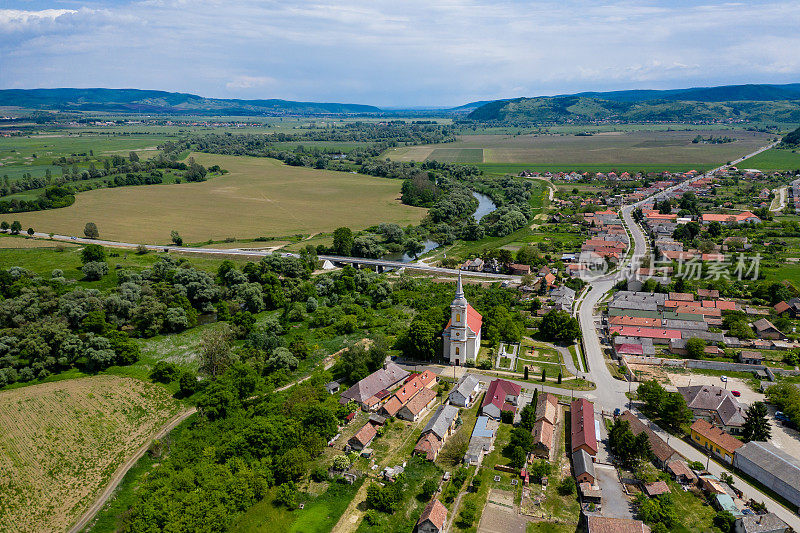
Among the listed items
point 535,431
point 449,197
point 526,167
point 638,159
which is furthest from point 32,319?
point 638,159

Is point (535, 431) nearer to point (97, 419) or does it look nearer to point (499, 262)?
point (97, 419)

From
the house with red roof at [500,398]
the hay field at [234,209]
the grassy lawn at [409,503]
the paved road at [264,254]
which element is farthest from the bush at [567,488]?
the hay field at [234,209]

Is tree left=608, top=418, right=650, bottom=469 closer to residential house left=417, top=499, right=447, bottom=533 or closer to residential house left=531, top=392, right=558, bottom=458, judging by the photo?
residential house left=531, top=392, right=558, bottom=458

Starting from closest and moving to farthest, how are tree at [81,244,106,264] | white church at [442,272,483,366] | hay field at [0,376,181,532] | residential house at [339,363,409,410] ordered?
hay field at [0,376,181,532] → residential house at [339,363,409,410] → white church at [442,272,483,366] → tree at [81,244,106,264]

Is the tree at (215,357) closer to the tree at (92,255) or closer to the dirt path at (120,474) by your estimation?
the dirt path at (120,474)

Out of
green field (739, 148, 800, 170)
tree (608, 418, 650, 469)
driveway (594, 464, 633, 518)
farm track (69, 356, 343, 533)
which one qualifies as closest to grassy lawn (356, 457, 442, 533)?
driveway (594, 464, 633, 518)

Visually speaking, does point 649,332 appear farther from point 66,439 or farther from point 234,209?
point 234,209
